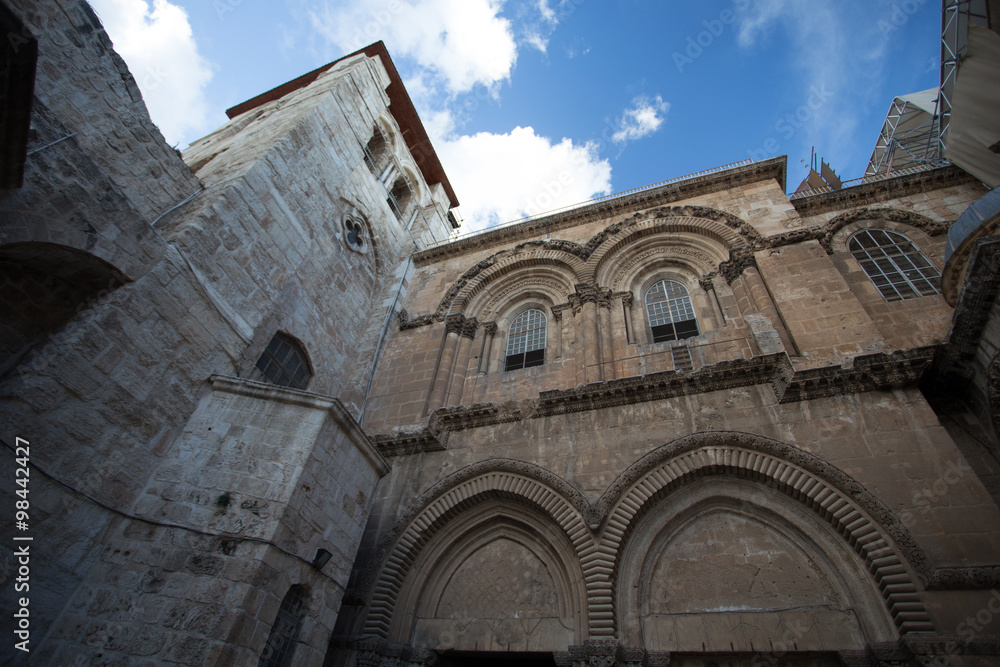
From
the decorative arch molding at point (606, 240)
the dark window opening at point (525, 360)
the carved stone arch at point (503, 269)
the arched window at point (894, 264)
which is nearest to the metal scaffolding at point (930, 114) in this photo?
the arched window at point (894, 264)

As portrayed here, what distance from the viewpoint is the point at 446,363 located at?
1102cm

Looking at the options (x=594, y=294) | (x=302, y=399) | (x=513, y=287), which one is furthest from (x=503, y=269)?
(x=302, y=399)

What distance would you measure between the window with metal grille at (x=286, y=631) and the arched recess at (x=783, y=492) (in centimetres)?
355

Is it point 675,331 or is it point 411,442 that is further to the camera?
point 675,331

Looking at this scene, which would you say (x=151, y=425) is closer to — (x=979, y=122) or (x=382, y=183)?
(x=382, y=183)

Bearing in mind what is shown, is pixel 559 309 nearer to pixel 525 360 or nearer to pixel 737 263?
pixel 525 360

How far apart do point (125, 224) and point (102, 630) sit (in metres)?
4.80

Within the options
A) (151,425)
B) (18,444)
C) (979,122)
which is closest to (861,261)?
(979,122)

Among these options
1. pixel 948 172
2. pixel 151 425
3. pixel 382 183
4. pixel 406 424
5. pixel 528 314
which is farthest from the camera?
pixel 382 183

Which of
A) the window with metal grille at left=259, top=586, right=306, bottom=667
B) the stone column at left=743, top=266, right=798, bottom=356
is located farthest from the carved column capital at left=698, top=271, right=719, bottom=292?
the window with metal grille at left=259, top=586, right=306, bottom=667

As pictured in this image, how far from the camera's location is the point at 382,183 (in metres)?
16.0

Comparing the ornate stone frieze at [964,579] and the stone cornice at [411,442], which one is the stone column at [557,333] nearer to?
the stone cornice at [411,442]

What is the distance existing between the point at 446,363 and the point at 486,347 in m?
1.02

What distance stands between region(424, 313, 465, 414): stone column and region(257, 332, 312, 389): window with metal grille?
2630 mm
